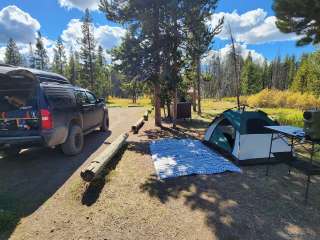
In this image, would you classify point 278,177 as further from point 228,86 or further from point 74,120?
point 228,86

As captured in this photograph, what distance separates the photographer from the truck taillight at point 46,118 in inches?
213

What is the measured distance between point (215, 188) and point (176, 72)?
267 inches

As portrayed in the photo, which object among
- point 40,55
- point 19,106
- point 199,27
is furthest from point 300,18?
point 40,55

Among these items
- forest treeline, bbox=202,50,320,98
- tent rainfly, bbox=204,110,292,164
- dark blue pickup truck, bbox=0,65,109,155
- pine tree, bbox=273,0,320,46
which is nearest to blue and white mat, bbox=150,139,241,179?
tent rainfly, bbox=204,110,292,164

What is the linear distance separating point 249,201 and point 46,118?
174 inches

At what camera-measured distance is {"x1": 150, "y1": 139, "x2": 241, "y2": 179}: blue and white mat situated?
18.4 feet

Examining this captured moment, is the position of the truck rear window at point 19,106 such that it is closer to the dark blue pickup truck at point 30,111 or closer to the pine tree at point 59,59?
the dark blue pickup truck at point 30,111

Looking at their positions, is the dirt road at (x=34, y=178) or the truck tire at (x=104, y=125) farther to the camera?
the truck tire at (x=104, y=125)

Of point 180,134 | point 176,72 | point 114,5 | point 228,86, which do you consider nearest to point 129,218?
point 180,134

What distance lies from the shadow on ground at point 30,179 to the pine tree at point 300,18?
7.10m

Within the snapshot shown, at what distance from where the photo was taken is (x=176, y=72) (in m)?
10.6

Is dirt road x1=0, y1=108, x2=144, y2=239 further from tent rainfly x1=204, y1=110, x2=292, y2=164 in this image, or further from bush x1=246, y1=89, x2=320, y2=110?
bush x1=246, y1=89, x2=320, y2=110

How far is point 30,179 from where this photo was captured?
5.16 m

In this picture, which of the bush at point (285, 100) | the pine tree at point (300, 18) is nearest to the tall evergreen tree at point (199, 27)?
the pine tree at point (300, 18)
